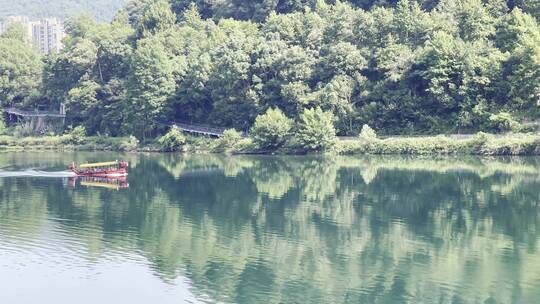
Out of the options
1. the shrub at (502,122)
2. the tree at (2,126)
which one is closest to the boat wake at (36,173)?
the shrub at (502,122)

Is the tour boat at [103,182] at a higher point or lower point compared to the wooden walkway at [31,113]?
lower

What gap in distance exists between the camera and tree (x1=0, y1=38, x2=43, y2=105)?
11494 cm

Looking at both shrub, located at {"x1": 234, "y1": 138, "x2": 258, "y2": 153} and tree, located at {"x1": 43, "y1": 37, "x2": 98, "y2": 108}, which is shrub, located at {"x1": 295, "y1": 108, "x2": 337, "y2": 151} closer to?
shrub, located at {"x1": 234, "y1": 138, "x2": 258, "y2": 153}

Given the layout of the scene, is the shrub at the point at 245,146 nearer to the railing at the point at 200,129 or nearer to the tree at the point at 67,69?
the railing at the point at 200,129

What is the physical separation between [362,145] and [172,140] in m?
22.0

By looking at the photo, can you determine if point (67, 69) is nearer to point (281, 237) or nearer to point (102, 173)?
point (102, 173)

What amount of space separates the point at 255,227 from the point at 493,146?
35862mm

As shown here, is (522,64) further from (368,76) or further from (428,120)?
(368,76)

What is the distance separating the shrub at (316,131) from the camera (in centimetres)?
8125

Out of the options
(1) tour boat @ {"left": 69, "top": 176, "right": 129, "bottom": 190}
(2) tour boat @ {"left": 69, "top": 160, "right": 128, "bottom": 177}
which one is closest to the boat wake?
(2) tour boat @ {"left": 69, "top": 160, "right": 128, "bottom": 177}

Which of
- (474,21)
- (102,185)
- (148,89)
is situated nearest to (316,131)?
(474,21)

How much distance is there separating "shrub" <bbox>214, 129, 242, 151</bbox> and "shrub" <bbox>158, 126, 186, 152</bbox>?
4.77 m

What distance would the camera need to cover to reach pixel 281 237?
4016 cm

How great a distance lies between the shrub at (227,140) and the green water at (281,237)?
70.1 ft
